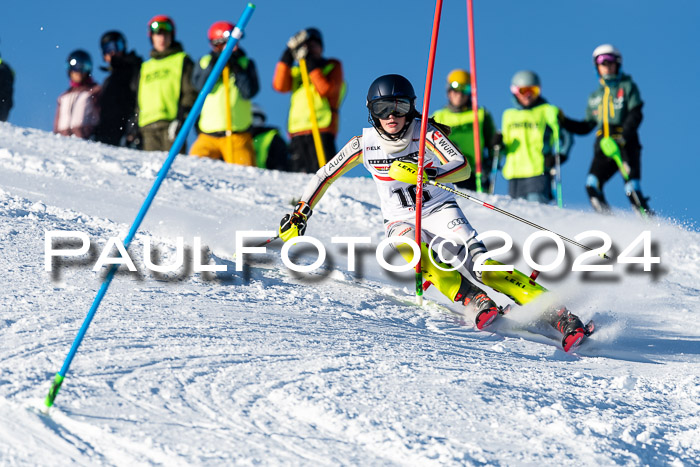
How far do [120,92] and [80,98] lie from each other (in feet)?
1.84

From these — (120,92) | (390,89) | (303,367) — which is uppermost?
(120,92)

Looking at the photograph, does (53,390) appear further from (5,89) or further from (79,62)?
(5,89)

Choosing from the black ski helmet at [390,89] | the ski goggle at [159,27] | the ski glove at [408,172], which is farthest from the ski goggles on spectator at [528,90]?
the ski glove at [408,172]

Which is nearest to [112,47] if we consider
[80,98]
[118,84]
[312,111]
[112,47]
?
[112,47]

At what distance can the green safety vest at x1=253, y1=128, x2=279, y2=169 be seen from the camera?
1163 cm

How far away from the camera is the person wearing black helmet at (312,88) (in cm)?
966

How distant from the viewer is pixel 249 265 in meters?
5.95

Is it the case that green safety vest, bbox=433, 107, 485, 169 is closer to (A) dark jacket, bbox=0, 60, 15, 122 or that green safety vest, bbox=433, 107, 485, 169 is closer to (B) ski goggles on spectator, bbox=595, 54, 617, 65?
(B) ski goggles on spectator, bbox=595, 54, 617, 65

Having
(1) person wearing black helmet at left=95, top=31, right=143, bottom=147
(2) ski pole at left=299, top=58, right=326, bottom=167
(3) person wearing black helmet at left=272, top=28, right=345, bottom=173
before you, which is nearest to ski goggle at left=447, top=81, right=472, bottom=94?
(3) person wearing black helmet at left=272, top=28, right=345, bottom=173

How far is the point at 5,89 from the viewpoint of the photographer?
10781 mm

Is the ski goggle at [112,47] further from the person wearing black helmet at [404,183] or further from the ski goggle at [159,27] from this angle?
the person wearing black helmet at [404,183]

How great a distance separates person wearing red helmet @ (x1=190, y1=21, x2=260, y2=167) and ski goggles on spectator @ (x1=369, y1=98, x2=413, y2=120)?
4.38 meters

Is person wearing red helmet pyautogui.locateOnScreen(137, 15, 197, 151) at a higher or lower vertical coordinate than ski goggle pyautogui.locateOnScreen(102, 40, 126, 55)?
lower

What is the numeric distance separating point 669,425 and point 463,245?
2.04m
